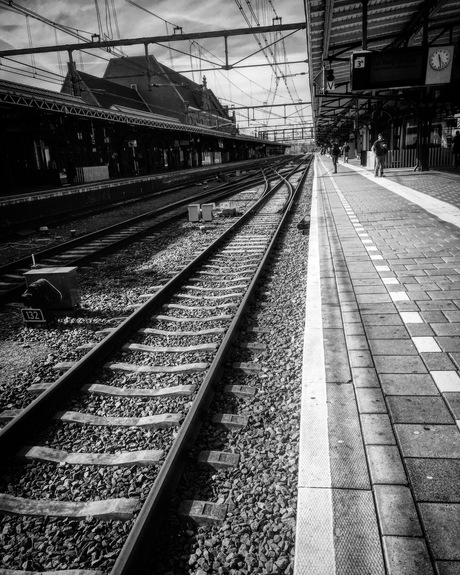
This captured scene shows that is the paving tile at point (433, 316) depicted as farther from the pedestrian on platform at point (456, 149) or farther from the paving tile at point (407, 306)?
the pedestrian on platform at point (456, 149)

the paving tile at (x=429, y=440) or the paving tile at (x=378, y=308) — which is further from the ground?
the paving tile at (x=378, y=308)


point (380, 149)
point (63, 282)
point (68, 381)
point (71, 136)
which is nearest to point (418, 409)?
point (68, 381)

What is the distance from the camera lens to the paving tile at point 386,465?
2.18 meters

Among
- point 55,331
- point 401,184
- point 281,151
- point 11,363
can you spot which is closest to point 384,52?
point 401,184

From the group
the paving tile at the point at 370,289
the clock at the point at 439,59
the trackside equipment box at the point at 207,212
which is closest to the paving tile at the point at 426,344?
the paving tile at the point at 370,289

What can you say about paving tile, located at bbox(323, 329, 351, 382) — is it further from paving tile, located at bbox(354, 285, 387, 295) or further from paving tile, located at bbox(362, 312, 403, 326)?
paving tile, located at bbox(354, 285, 387, 295)

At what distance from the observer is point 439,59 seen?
9.80 meters

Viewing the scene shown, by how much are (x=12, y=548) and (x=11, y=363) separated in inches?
93.4

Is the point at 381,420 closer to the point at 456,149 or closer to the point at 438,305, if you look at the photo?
the point at 438,305

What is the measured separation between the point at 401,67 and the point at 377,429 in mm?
10080

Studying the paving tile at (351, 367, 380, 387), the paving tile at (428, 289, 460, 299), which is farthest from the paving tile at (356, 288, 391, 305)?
the paving tile at (351, 367, 380, 387)

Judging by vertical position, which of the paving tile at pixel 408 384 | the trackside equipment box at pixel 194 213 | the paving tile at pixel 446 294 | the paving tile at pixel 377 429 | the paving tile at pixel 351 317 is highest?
the trackside equipment box at pixel 194 213

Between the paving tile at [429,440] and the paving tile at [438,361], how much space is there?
2.40ft

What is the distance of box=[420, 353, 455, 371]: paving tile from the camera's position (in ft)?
10.5
